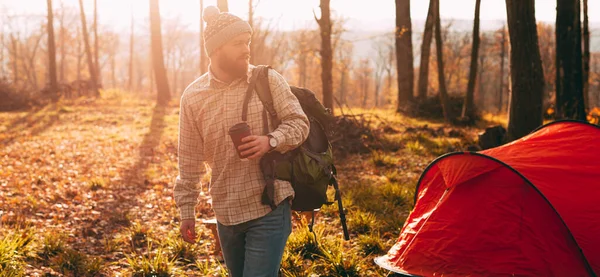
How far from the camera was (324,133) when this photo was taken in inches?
115

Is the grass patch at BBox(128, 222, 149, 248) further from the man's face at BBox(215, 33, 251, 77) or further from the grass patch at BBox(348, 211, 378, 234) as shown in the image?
the man's face at BBox(215, 33, 251, 77)

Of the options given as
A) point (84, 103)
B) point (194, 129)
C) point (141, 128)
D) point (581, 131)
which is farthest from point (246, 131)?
point (84, 103)

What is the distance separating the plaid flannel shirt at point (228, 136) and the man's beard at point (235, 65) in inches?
2.7

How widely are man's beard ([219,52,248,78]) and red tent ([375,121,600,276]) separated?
2323 millimetres

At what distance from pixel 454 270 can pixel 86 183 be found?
679cm

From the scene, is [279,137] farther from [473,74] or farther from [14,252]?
[473,74]

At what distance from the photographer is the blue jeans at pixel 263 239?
8.46 ft

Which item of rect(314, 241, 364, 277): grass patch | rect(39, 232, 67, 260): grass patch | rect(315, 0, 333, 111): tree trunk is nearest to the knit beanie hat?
rect(314, 241, 364, 277): grass patch

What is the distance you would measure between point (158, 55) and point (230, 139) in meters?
21.3

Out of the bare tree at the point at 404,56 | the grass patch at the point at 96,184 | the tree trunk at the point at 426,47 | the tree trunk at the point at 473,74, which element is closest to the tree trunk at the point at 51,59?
the bare tree at the point at 404,56

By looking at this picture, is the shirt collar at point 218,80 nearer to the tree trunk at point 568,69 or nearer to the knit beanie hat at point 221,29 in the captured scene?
the knit beanie hat at point 221,29

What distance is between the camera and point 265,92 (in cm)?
267

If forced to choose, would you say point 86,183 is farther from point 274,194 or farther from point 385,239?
point 274,194

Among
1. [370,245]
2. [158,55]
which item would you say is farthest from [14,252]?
[158,55]
